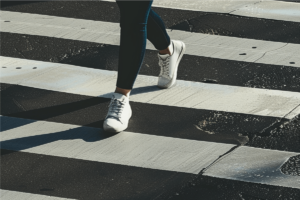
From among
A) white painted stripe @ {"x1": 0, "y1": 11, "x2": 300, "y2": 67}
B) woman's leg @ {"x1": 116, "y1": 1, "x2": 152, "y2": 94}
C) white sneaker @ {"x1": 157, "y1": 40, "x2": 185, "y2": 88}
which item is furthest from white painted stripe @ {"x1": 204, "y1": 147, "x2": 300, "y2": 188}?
white painted stripe @ {"x1": 0, "y1": 11, "x2": 300, "y2": 67}

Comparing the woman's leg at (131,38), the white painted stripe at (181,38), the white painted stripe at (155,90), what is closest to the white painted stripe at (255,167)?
the white painted stripe at (155,90)

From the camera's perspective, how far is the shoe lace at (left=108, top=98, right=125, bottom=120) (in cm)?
410

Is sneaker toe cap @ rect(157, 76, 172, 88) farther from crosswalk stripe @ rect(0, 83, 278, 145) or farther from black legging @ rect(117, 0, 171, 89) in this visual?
black legging @ rect(117, 0, 171, 89)

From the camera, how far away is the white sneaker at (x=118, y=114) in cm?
405

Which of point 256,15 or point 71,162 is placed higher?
point 256,15

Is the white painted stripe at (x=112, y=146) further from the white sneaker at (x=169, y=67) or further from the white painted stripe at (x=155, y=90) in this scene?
the white sneaker at (x=169, y=67)

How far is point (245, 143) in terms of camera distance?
386cm

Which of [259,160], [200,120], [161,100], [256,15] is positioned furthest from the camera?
[256,15]

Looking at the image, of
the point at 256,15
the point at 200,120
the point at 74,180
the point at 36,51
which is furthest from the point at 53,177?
the point at 256,15

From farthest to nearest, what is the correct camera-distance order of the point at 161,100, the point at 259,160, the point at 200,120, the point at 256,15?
the point at 256,15 → the point at 161,100 → the point at 200,120 → the point at 259,160

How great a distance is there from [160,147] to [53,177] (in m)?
0.73

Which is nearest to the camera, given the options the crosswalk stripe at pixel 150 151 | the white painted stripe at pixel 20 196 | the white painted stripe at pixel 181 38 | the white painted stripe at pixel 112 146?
the white painted stripe at pixel 20 196

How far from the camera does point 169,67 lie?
4.69m

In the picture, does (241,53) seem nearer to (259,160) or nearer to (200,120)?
(200,120)
